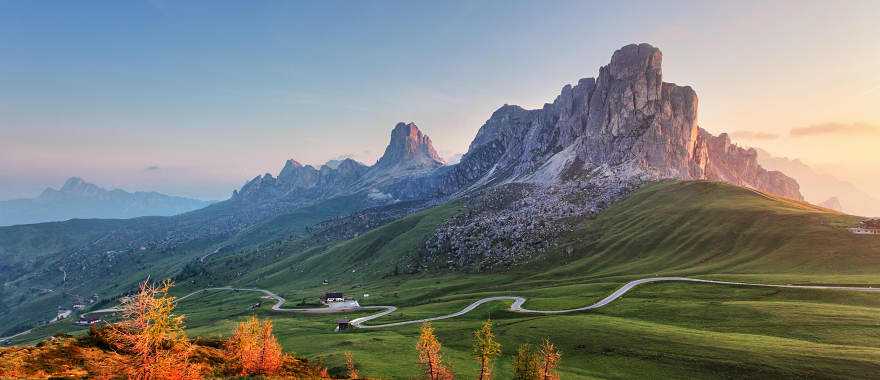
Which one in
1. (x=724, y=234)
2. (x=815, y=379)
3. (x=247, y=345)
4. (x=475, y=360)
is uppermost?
(x=724, y=234)

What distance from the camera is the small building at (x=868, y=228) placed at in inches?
4855

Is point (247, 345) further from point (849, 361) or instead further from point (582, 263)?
point (582, 263)

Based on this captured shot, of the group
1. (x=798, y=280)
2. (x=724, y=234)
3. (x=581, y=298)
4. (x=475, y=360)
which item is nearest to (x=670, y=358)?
(x=475, y=360)

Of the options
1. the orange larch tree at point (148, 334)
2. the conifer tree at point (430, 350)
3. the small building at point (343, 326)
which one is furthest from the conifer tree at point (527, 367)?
the small building at point (343, 326)

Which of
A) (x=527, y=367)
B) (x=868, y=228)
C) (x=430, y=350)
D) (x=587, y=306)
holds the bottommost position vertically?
(x=587, y=306)

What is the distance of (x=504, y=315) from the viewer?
114688mm

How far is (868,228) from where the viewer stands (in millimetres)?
125688

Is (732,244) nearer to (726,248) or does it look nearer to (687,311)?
(726,248)

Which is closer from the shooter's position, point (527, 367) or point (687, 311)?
point (527, 367)

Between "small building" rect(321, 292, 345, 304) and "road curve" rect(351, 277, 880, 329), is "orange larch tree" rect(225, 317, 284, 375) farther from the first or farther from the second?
"small building" rect(321, 292, 345, 304)

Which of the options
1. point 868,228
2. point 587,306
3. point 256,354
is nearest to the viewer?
point 256,354

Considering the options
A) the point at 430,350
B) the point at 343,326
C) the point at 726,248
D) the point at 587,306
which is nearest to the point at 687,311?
the point at 587,306

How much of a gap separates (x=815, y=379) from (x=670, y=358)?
1778 cm

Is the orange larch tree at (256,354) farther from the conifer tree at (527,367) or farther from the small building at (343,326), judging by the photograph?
the small building at (343,326)
